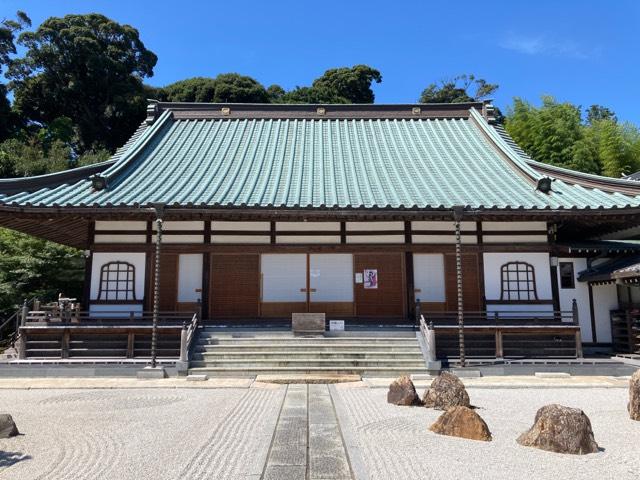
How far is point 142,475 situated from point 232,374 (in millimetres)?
6210

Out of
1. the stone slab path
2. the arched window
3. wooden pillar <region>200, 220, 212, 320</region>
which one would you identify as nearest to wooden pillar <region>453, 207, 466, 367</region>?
the arched window

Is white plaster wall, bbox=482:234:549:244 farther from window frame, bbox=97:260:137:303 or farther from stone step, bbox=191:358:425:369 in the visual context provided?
window frame, bbox=97:260:137:303

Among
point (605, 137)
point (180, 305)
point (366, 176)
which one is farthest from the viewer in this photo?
point (605, 137)

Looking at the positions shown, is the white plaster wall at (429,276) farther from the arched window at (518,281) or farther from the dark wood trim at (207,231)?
the dark wood trim at (207,231)

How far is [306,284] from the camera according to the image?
13.6 m

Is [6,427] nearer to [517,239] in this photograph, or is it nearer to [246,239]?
[246,239]

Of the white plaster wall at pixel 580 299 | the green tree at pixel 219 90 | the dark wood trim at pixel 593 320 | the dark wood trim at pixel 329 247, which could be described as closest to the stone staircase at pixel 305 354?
the dark wood trim at pixel 329 247

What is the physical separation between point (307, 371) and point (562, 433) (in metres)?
6.32

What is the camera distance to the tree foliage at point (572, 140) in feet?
77.0

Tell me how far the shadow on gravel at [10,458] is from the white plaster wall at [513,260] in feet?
37.7

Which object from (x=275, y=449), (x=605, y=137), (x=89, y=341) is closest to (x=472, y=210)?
(x=275, y=449)

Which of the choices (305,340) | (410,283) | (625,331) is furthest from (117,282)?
(625,331)

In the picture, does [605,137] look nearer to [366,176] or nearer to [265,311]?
[366,176]

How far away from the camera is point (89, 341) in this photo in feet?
37.9
